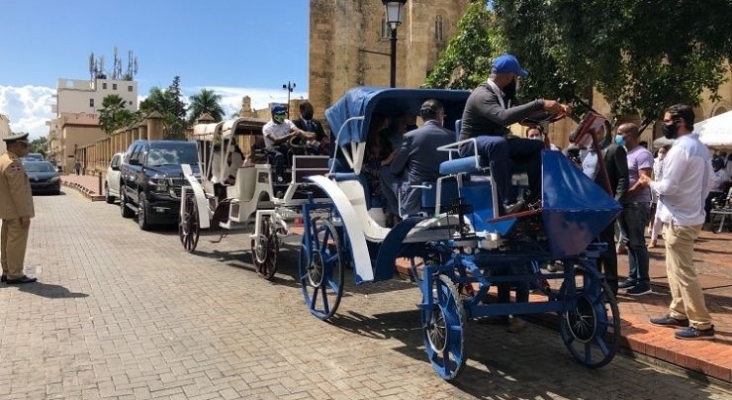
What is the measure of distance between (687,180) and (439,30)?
154 ft

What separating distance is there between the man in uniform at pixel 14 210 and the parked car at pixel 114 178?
35.8 ft

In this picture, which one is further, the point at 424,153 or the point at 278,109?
the point at 278,109

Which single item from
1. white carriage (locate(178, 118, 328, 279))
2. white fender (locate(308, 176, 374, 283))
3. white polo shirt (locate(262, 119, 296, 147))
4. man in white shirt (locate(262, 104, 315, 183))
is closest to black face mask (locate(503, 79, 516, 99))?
white fender (locate(308, 176, 374, 283))

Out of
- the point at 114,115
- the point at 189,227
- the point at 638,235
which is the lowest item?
the point at 189,227

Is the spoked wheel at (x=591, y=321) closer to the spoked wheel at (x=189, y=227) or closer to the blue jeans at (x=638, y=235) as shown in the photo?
the blue jeans at (x=638, y=235)

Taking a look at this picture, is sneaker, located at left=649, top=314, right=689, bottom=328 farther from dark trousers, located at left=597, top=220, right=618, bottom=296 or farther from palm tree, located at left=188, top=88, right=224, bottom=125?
palm tree, located at left=188, top=88, right=224, bottom=125

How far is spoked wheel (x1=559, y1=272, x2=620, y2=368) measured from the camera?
4.92 m

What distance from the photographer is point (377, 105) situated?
6.72m

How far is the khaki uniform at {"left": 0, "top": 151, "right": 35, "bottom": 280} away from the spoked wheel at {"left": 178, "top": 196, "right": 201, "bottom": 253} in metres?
2.93

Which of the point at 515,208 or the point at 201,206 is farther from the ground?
the point at 515,208

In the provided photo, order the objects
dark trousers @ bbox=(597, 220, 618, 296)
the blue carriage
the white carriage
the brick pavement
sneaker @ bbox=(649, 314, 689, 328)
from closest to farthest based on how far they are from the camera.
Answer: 1. the blue carriage
2. the brick pavement
3. sneaker @ bbox=(649, 314, 689, 328)
4. dark trousers @ bbox=(597, 220, 618, 296)
5. the white carriage

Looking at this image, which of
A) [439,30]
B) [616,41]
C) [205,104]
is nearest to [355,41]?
[439,30]

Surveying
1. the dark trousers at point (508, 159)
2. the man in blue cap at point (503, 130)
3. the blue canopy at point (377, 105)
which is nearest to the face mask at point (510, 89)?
the man in blue cap at point (503, 130)

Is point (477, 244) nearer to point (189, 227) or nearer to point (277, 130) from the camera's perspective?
point (277, 130)
